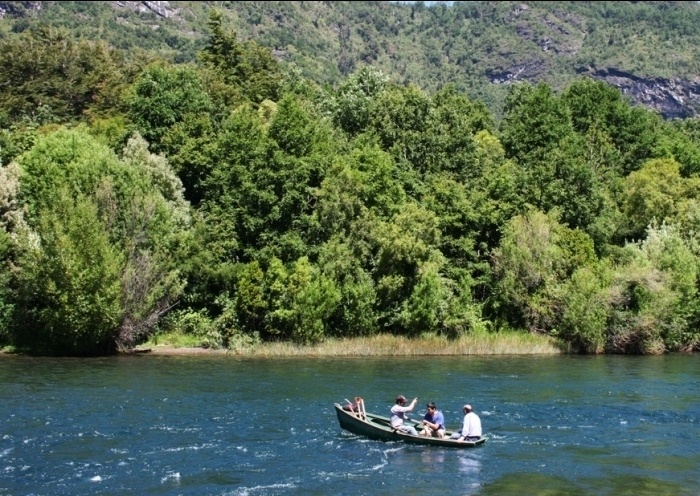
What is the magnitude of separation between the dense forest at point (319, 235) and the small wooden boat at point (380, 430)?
29.7 metres

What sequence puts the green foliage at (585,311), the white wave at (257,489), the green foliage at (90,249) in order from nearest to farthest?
the white wave at (257,489), the green foliage at (90,249), the green foliage at (585,311)

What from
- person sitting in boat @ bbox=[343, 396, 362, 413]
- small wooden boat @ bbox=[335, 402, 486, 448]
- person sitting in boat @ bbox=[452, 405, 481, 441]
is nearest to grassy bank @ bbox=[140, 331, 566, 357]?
person sitting in boat @ bbox=[343, 396, 362, 413]

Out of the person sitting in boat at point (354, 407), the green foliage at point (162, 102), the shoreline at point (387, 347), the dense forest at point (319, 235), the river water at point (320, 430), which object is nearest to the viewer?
the river water at point (320, 430)

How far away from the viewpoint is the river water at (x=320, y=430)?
3262cm

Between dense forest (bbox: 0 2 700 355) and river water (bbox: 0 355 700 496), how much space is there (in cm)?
759

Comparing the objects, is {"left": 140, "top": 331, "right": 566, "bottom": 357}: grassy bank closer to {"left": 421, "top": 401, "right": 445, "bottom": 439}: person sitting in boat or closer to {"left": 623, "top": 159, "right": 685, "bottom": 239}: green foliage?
{"left": 623, "top": 159, "right": 685, "bottom": 239}: green foliage

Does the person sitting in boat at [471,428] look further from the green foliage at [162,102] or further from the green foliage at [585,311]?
the green foliage at [162,102]

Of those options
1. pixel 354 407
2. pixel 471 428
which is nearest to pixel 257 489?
pixel 354 407

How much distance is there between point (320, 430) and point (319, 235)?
35.6m

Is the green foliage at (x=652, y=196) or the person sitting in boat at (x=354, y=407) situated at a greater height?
the green foliage at (x=652, y=196)

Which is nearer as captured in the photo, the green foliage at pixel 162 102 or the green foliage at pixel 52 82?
the green foliage at pixel 162 102

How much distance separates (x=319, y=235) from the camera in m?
76.0

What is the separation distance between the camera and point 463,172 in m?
89.9

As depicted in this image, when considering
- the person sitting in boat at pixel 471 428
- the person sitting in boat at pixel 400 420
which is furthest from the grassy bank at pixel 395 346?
the person sitting in boat at pixel 471 428
